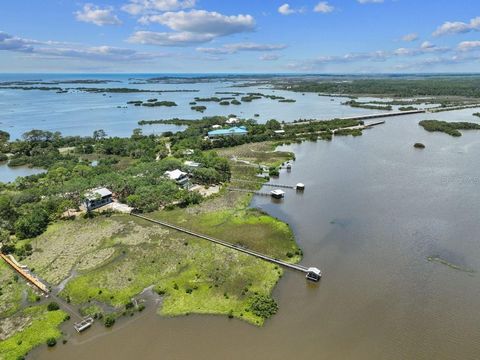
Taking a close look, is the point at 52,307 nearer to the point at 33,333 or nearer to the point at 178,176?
the point at 33,333

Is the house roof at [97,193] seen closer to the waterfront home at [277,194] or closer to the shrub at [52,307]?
the shrub at [52,307]

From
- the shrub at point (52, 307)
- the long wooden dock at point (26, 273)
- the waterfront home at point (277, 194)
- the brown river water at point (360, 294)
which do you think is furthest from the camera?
the waterfront home at point (277, 194)

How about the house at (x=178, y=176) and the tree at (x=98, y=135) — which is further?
the tree at (x=98, y=135)

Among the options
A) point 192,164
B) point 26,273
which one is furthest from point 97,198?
point 192,164

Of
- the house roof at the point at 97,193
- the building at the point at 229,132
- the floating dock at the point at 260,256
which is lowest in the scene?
the floating dock at the point at 260,256

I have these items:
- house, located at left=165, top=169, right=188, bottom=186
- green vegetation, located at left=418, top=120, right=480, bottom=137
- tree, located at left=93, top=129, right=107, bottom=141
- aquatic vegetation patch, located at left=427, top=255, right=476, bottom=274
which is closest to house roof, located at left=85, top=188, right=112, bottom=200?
house, located at left=165, top=169, right=188, bottom=186

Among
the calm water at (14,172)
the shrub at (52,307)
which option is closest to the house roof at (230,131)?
the calm water at (14,172)
